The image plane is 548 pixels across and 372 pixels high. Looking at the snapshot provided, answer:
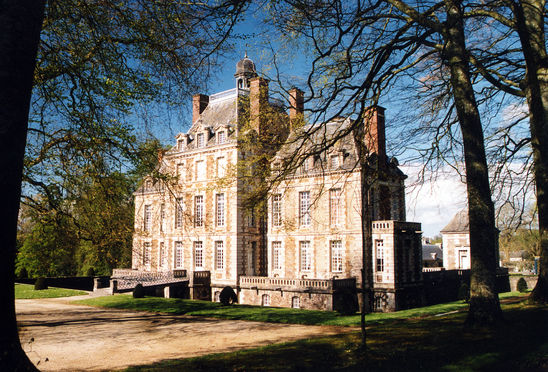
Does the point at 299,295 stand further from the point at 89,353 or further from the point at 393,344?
the point at 393,344

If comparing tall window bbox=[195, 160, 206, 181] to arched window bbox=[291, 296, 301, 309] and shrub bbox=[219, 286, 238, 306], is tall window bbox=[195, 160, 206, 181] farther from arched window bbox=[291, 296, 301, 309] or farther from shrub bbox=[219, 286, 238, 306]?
shrub bbox=[219, 286, 238, 306]

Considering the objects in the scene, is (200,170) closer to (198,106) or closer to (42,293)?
(198,106)

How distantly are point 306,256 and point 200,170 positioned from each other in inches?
364

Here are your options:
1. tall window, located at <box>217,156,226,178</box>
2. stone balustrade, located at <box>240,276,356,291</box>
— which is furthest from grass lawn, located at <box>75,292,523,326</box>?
tall window, located at <box>217,156,226,178</box>

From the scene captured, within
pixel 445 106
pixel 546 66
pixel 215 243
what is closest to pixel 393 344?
pixel 445 106

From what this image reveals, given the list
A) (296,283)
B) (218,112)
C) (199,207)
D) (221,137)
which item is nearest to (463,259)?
(296,283)

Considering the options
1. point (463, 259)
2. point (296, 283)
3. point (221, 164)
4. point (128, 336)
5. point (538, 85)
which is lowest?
point (128, 336)

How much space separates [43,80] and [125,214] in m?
5.49

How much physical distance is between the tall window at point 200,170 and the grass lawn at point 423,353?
871 inches

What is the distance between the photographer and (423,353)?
6648 mm

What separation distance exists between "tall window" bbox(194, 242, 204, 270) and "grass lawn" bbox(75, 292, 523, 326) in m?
6.79

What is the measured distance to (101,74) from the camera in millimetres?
9805

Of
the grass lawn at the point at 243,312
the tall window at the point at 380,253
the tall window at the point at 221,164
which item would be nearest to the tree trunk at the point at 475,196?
the grass lawn at the point at 243,312

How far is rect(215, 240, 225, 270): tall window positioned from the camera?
29.2 m
